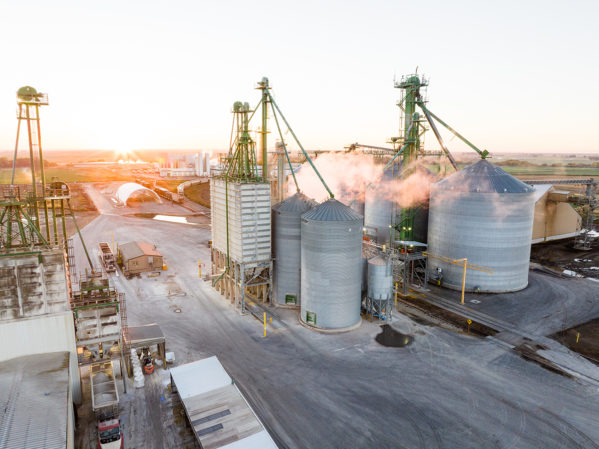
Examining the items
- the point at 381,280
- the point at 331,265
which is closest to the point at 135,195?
the point at 331,265

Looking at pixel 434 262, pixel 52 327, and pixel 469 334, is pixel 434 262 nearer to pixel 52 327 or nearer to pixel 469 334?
pixel 469 334

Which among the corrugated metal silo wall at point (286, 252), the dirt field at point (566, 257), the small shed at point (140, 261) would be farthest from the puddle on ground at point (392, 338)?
the dirt field at point (566, 257)

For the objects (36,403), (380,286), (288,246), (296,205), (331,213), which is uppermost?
(296,205)

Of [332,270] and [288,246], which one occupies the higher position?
[288,246]

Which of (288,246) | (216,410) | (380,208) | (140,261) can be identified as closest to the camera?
(216,410)

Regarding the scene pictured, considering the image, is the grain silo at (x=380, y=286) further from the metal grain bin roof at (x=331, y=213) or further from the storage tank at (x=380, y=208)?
the storage tank at (x=380, y=208)

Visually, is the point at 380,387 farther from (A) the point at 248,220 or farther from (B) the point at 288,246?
(A) the point at 248,220

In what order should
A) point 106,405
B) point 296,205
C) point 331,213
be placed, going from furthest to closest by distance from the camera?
point 296,205 < point 331,213 < point 106,405

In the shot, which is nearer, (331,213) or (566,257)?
(331,213)
